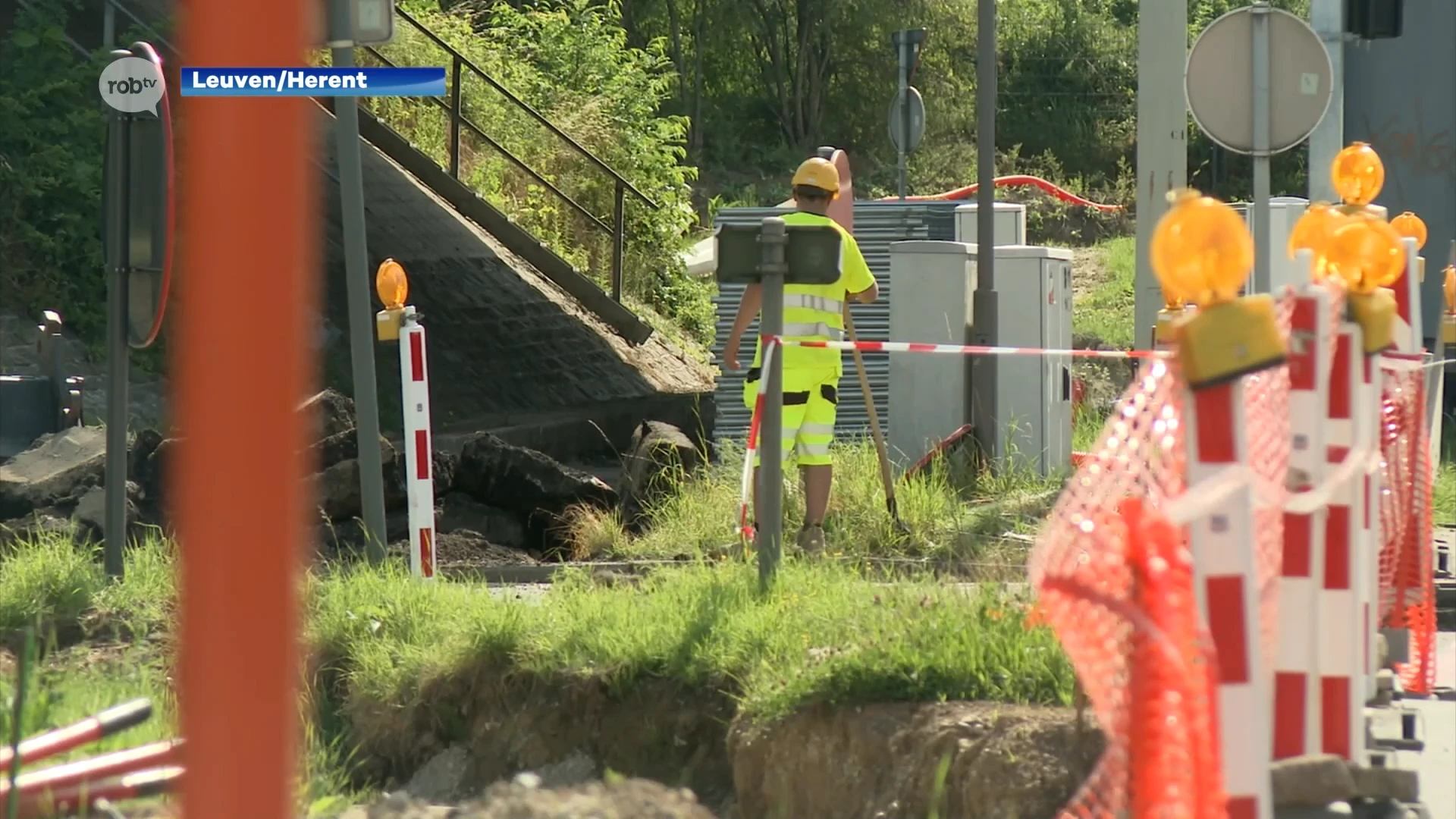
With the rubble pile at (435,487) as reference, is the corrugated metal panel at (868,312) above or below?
above

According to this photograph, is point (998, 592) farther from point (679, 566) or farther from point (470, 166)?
point (470, 166)

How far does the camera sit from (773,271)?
695cm

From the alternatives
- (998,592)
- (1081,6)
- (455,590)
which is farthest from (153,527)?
(1081,6)

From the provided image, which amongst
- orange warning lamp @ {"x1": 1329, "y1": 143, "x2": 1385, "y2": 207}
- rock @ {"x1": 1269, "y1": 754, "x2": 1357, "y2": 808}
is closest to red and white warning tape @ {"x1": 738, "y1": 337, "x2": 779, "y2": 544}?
orange warning lamp @ {"x1": 1329, "y1": 143, "x2": 1385, "y2": 207}

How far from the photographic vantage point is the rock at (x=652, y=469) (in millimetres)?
10031

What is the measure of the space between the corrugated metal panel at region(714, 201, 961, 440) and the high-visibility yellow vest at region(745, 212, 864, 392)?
232cm

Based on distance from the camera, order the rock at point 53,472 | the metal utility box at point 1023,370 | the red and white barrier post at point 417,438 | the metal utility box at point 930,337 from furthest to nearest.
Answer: the metal utility box at point 930,337 < the metal utility box at point 1023,370 < the rock at point 53,472 < the red and white barrier post at point 417,438

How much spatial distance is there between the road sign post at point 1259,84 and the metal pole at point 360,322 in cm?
377

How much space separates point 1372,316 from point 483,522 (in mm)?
6391

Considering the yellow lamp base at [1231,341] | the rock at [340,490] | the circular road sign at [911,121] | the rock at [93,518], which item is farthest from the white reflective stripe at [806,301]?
the circular road sign at [911,121]

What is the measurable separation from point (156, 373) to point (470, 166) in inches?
223

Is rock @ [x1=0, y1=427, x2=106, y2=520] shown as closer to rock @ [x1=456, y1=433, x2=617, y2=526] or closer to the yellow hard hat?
rock @ [x1=456, y1=433, x2=617, y2=526]

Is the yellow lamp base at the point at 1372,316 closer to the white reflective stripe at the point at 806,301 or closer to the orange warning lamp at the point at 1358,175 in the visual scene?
the orange warning lamp at the point at 1358,175

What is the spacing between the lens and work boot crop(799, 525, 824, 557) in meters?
8.45
